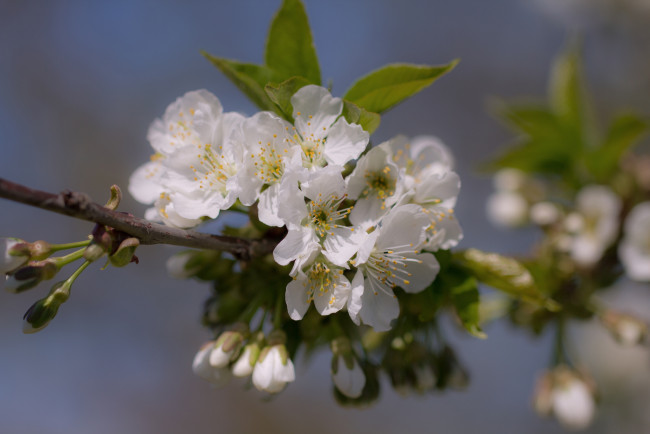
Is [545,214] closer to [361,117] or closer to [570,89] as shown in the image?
[570,89]

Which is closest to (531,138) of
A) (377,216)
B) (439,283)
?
(439,283)

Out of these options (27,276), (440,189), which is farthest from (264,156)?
(27,276)

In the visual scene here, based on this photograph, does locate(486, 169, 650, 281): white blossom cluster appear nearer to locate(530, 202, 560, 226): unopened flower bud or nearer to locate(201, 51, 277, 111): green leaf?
locate(530, 202, 560, 226): unopened flower bud

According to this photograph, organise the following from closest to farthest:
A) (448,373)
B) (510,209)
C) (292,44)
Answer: (292,44) → (448,373) → (510,209)

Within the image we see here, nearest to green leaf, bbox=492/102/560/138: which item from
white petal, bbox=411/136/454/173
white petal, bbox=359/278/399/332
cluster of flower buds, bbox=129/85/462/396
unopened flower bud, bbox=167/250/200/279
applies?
white petal, bbox=411/136/454/173

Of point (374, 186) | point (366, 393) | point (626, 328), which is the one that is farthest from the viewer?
point (626, 328)
